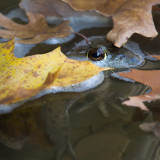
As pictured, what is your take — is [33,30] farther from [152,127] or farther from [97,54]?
[152,127]

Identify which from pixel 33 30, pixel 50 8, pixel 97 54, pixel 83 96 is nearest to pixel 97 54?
pixel 97 54

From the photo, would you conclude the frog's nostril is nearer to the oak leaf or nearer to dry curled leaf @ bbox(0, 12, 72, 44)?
the oak leaf

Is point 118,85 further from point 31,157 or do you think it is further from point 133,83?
point 31,157

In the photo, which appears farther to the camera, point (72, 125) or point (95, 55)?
point (95, 55)

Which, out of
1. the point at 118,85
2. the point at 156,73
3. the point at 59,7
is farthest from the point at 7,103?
the point at 59,7

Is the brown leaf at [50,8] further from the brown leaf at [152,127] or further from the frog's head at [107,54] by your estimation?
the brown leaf at [152,127]

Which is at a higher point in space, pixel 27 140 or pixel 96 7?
pixel 96 7

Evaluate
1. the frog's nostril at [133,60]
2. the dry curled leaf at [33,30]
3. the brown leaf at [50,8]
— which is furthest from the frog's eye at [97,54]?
the brown leaf at [50,8]

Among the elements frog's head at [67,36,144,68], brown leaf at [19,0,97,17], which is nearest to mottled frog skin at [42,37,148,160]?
frog's head at [67,36,144,68]
